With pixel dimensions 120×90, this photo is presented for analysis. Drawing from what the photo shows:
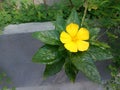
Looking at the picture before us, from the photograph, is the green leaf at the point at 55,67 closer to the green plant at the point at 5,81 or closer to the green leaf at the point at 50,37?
the green leaf at the point at 50,37

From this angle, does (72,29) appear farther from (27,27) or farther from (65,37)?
(27,27)

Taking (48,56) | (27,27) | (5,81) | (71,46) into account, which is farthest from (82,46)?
(5,81)

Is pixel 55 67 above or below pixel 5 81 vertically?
above

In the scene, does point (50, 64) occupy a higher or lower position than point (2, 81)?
higher

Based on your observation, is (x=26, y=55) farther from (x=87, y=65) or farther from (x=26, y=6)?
(x=87, y=65)

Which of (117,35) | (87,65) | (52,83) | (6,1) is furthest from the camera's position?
(6,1)

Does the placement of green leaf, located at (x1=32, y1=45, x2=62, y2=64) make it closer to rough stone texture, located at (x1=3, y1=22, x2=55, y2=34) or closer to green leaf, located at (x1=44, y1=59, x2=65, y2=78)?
green leaf, located at (x1=44, y1=59, x2=65, y2=78)

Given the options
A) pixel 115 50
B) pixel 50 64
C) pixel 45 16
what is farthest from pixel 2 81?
pixel 50 64
